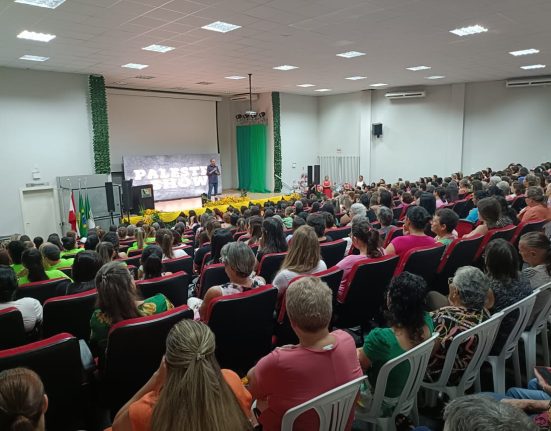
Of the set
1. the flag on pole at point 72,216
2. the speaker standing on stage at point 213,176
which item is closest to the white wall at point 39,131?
the flag on pole at point 72,216

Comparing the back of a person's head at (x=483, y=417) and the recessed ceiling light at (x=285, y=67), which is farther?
the recessed ceiling light at (x=285, y=67)

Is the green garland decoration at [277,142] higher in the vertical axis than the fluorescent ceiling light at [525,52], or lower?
lower

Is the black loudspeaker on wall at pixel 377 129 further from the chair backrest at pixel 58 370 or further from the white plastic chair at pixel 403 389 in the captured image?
the chair backrest at pixel 58 370

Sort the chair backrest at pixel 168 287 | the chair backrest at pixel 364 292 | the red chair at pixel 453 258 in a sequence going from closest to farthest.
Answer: the chair backrest at pixel 168 287, the chair backrest at pixel 364 292, the red chair at pixel 453 258

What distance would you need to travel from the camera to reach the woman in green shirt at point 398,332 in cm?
192

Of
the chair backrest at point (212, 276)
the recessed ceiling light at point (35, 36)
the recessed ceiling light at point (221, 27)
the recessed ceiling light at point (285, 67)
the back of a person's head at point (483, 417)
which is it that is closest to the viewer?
the back of a person's head at point (483, 417)

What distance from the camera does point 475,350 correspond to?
6.95 feet

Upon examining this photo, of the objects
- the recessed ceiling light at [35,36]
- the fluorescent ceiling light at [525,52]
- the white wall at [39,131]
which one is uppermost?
the fluorescent ceiling light at [525,52]

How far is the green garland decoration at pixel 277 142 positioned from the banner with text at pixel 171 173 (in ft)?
7.82

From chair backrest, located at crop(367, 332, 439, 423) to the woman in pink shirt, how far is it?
1.90 m

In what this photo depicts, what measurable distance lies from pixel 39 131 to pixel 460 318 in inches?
430

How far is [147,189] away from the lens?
43.1 ft

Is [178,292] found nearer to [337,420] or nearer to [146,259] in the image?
[146,259]

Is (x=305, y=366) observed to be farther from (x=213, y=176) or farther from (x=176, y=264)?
(x=213, y=176)
